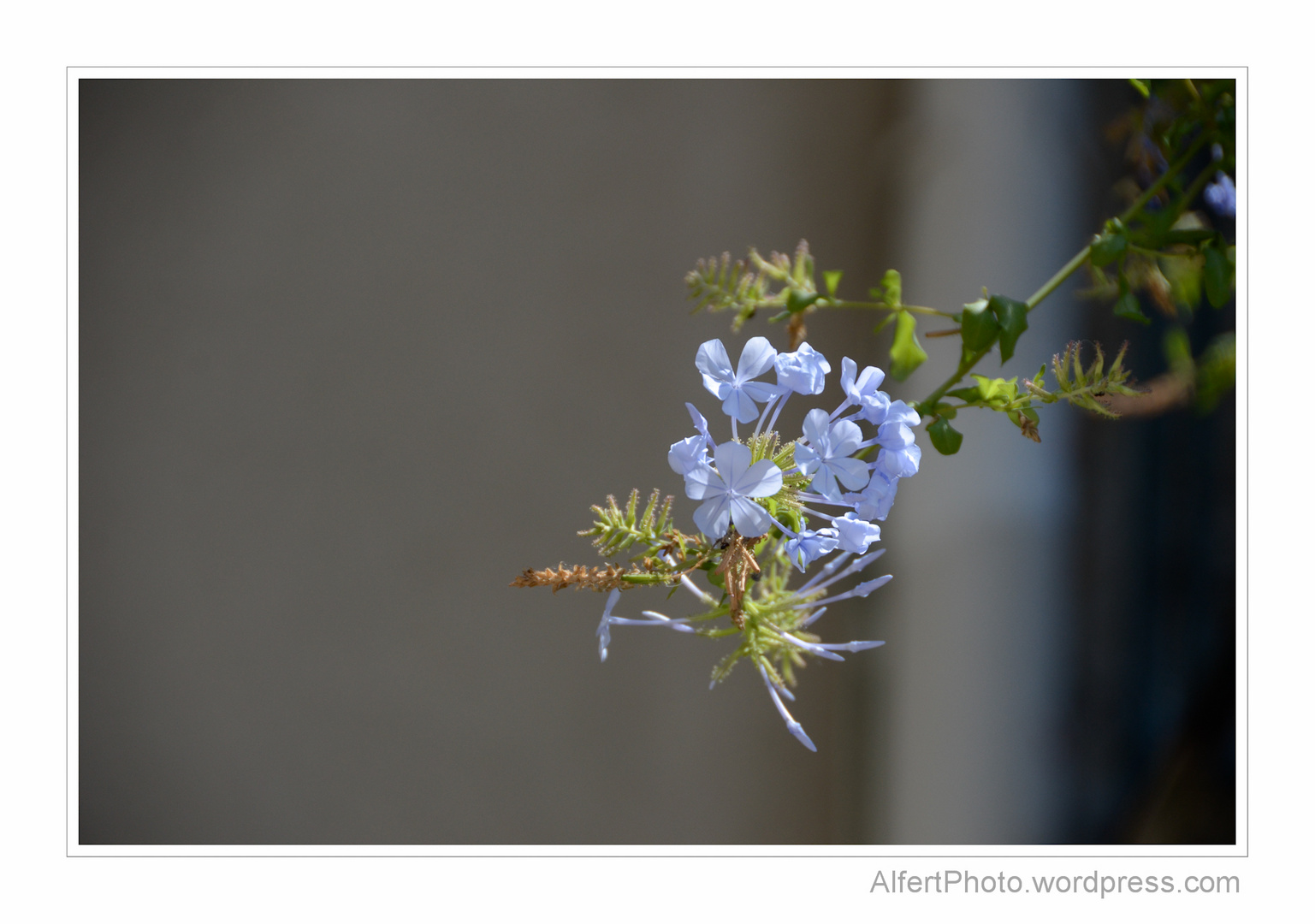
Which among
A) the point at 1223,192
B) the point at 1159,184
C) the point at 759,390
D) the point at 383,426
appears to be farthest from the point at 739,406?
the point at 383,426

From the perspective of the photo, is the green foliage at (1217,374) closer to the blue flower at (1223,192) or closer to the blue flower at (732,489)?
the blue flower at (1223,192)

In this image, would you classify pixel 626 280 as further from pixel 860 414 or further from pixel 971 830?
pixel 971 830

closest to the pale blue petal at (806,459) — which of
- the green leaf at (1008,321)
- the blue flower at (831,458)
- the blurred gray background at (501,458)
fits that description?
the blue flower at (831,458)

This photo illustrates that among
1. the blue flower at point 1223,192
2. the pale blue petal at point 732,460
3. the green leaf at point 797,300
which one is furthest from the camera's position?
the blue flower at point 1223,192

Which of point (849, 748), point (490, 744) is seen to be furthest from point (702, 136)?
point (849, 748)

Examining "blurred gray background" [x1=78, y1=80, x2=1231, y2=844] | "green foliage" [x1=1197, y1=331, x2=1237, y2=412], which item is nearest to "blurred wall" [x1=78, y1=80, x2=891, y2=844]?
"blurred gray background" [x1=78, y1=80, x2=1231, y2=844]

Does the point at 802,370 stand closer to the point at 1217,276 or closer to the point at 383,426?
the point at 1217,276
